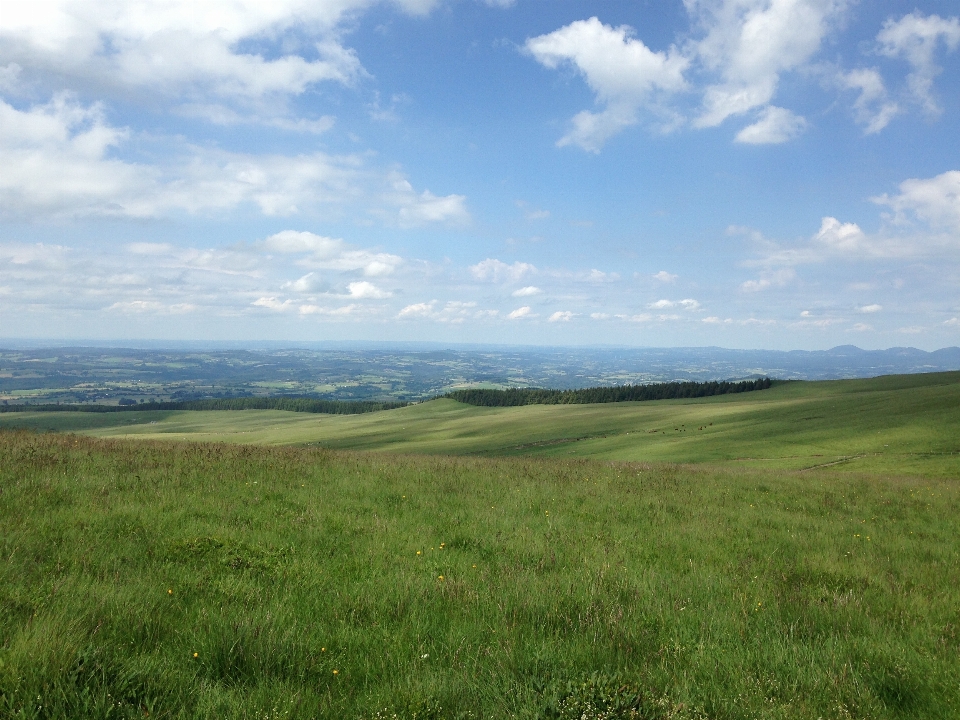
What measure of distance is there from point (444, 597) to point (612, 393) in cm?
14781

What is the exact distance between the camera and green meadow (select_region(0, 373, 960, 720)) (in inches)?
166

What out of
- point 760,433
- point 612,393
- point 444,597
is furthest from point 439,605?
point 612,393

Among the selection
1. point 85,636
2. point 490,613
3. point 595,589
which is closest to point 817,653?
point 595,589

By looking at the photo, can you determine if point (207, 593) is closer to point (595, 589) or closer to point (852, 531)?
point (595, 589)

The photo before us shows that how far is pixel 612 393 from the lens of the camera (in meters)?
149

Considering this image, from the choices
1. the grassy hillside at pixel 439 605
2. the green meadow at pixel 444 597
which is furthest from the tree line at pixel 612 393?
the grassy hillside at pixel 439 605

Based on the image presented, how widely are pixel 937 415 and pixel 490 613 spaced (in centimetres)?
5670

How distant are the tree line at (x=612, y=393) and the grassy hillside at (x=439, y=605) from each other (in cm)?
12826

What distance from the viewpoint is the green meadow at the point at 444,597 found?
13.8 ft

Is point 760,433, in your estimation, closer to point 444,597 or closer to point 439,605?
point 444,597

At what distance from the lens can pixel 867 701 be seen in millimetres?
4379

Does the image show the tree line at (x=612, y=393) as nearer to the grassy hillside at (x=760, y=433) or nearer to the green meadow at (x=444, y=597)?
the grassy hillside at (x=760, y=433)

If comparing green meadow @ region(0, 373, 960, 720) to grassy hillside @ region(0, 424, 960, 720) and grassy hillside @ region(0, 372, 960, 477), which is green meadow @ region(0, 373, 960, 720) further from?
grassy hillside @ region(0, 372, 960, 477)

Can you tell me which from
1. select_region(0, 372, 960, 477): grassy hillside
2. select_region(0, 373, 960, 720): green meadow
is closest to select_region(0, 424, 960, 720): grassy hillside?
select_region(0, 373, 960, 720): green meadow
